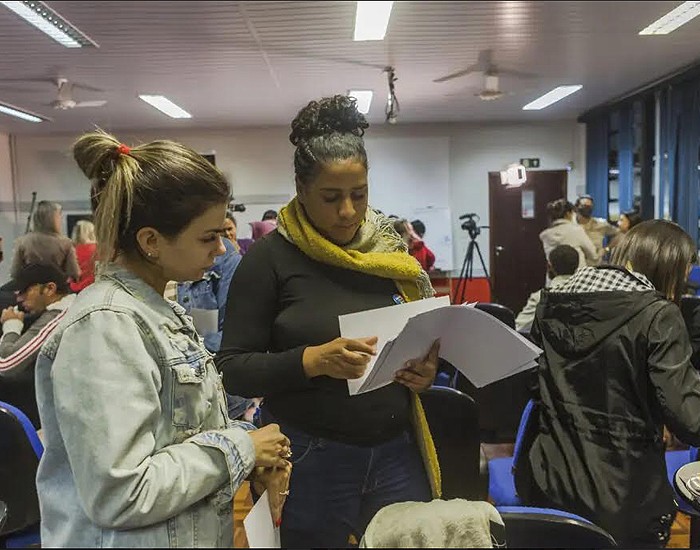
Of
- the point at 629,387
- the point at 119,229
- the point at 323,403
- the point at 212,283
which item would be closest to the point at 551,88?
the point at 212,283

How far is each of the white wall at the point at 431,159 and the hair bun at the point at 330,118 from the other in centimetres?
626

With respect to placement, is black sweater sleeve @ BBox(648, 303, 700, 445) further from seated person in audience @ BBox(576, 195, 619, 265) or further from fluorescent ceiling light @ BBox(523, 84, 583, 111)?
seated person in audience @ BBox(576, 195, 619, 265)

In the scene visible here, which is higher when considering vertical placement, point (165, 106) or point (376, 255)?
point (165, 106)

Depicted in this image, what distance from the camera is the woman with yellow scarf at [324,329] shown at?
1.24m

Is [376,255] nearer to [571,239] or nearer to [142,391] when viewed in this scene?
[142,391]

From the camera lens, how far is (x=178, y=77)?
3.73 metres

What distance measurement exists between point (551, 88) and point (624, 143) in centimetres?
242

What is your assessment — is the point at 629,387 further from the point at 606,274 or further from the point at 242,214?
the point at 242,214

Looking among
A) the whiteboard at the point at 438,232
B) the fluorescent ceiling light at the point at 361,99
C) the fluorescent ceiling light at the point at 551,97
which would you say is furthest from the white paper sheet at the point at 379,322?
the whiteboard at the point at 438,232

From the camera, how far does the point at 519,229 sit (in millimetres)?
8164

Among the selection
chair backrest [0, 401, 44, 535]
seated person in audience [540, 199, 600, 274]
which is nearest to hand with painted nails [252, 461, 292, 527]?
chair backrest [0, 401, 44, 535]

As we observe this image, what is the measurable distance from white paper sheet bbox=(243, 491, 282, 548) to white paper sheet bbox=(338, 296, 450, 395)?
310 millimetres

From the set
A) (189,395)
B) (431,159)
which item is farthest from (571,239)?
(189,395)

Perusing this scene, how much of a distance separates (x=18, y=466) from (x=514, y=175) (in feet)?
21.4
